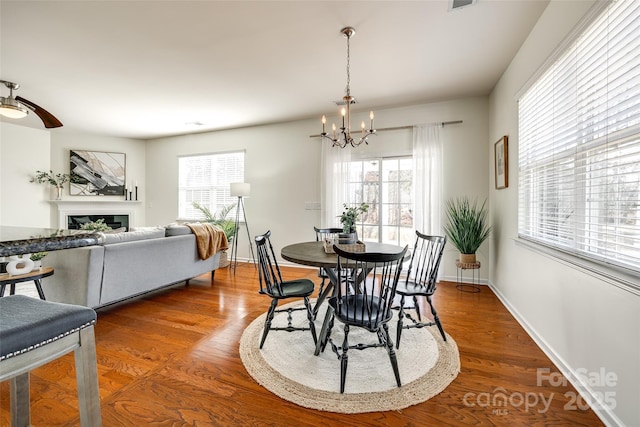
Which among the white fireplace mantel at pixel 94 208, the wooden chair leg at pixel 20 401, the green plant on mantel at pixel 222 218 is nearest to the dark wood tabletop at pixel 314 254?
the wooden chair leg at pixel 20 401

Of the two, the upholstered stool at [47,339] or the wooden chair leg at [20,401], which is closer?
the upholstered stool at [47,339]

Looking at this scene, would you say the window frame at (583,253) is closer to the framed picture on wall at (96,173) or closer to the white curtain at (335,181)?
the white curtain at (335,181)

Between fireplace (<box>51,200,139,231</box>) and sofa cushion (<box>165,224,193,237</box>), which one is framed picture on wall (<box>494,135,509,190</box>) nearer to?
sofa cushion (<box>165,224,193,237</box>)

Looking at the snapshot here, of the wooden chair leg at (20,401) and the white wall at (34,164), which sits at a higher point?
the white wall at (34,164)

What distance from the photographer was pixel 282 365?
200 centimetres

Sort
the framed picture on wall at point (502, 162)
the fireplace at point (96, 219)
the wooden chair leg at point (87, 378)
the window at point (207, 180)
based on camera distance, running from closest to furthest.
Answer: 1. the wooden chair leg at point (87, 378)
2. the framed picture on wall at point (502, 162)
3. the window at point (207, 180)
4. the fireplace at point (96, 219)

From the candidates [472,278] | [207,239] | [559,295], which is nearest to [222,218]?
[207,239]

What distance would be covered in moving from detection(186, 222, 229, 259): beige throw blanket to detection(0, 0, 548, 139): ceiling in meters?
1.83

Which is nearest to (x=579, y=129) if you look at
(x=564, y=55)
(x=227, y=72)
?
(x=564, y=55)

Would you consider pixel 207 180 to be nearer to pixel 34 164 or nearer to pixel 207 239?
pixel 207 239

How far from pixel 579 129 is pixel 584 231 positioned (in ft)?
2.14

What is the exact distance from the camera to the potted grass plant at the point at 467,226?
12.0 feet

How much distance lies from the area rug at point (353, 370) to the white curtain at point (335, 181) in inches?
93.7

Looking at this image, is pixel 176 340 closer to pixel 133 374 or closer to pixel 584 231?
pixel 133 374
